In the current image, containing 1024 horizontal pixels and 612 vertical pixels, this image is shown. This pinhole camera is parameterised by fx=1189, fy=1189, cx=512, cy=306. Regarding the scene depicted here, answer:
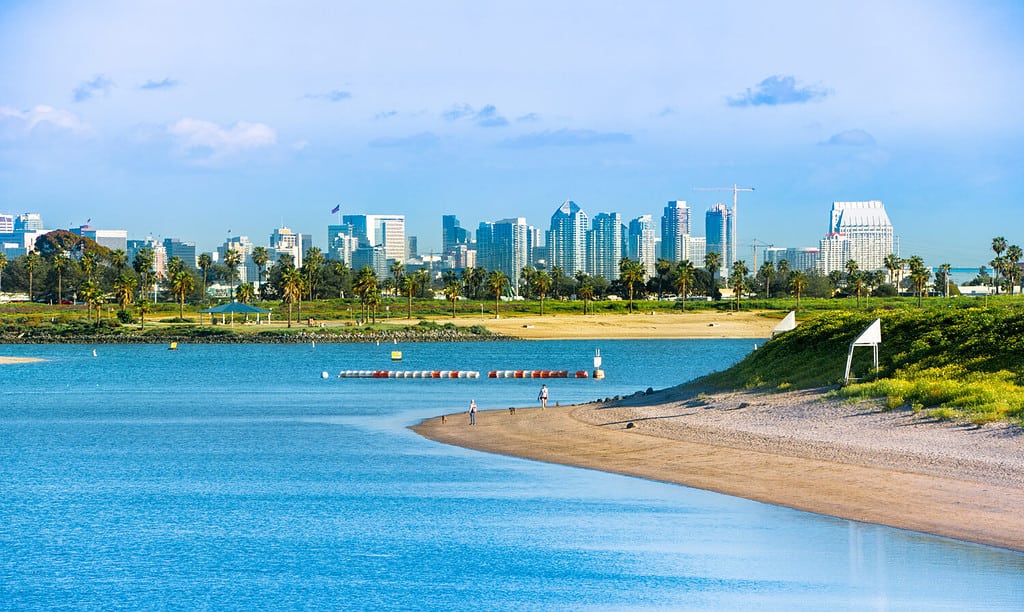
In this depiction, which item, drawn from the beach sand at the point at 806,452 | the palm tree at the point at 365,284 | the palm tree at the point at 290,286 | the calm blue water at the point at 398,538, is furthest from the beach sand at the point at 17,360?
the beach sand at the point at 806,452

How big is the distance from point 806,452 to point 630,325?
14357 centimetres

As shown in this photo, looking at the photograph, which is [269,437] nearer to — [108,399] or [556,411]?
[556,411]

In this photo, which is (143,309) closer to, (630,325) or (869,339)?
(630,325)

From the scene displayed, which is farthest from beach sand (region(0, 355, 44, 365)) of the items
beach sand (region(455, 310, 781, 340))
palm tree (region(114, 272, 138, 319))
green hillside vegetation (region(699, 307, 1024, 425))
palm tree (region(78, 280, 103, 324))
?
green hillside vegetation (region(699, 307, 1024, 425))

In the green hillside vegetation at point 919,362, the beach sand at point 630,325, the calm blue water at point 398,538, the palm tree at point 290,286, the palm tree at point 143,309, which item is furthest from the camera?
the palm tree at point 290,286

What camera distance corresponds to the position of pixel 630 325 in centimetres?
18338

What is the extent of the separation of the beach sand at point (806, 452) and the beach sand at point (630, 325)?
117 metres

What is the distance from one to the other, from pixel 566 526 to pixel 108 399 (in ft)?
180

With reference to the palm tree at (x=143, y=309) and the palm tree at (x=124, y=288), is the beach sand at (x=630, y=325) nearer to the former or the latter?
the palm tree at (x=143, y=309)

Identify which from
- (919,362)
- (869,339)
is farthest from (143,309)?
(869,339)

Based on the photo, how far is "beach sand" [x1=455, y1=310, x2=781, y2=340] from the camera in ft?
571

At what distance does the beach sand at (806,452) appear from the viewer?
3097 cm

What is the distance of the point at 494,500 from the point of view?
36031 millimetres

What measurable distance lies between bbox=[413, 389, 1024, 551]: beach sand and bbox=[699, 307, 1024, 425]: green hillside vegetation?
1.20 metres
